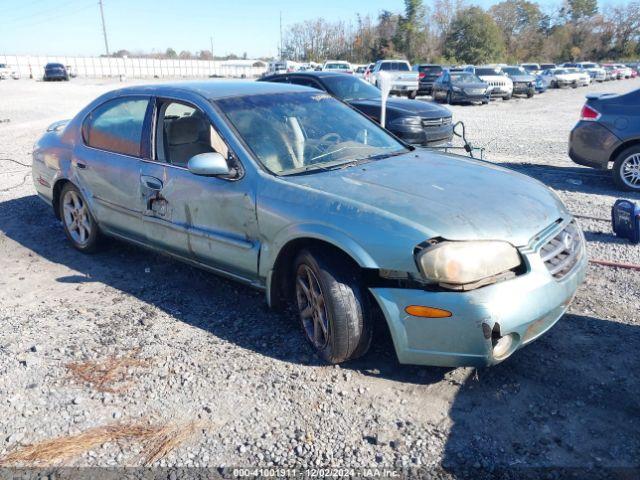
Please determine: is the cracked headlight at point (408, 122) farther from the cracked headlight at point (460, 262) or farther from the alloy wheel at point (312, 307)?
the cracked headlight at point (460, 262)

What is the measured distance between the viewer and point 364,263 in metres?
3.04

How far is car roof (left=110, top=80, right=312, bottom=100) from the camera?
4.33 m

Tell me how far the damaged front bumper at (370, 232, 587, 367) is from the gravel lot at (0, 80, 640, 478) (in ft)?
0.99

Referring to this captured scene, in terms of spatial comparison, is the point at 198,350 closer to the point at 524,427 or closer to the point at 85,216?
the point at 524,427

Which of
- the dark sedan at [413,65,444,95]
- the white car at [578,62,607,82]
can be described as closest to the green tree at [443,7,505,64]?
the white car at [578,62,607,82]

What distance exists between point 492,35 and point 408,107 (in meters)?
62.3

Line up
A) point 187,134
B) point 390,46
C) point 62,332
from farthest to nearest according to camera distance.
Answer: point 390,46 < point 187,134 < point 62,332

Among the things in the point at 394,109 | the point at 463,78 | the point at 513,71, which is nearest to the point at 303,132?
the point at 394,109

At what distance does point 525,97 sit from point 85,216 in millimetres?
28050

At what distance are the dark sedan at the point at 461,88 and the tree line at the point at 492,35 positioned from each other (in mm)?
43187

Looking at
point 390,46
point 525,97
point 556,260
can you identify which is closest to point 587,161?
point 556,260

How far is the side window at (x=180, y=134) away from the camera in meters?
4.38

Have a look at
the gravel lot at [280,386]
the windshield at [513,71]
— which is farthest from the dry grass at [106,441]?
the windshield at [513,71]

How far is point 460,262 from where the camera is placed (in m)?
2.85
